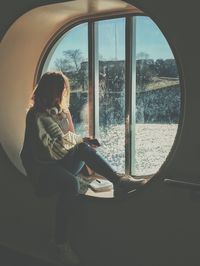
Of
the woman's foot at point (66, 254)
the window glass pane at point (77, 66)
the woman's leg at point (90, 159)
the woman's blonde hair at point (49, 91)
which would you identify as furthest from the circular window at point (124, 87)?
the woman's foot at point (66, 254)

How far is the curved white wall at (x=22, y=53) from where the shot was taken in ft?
9.05

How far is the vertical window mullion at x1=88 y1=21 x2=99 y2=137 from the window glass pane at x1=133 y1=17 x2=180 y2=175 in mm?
415

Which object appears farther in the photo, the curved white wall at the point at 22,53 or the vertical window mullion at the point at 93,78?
the vertical window mullion at the point at 93,78

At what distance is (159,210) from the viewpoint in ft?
6.88

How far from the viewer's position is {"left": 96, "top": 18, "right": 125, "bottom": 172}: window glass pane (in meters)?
3.37

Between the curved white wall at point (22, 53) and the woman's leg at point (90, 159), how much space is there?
17.8 inches

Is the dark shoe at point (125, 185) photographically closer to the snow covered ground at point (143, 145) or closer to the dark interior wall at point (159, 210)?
the dark interior wall at point (159, 210)

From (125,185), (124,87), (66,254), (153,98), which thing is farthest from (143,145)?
(66,254)

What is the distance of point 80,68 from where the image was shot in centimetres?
364

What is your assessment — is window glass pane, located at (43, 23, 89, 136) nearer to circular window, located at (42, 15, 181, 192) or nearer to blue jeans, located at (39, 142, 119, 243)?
circular window, located at (42, 15, 181, 192)

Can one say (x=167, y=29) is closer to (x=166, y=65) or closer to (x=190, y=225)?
(x=190, y=225)

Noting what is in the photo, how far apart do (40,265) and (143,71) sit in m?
1.69

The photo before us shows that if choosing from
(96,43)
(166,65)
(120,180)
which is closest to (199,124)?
(120,180)

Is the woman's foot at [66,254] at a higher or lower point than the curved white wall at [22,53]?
lower
